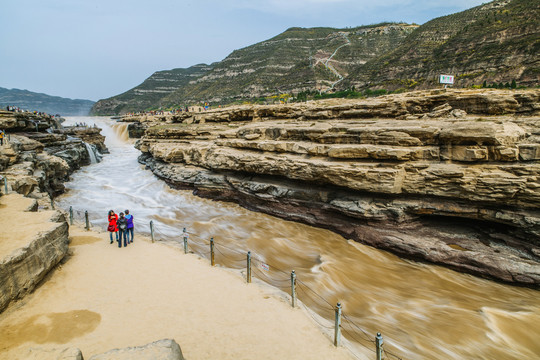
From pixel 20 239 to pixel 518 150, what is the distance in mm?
14102

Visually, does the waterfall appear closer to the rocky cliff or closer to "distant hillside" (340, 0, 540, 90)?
the rocky cliff

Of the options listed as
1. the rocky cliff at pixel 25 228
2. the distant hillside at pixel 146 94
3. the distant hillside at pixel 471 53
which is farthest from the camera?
the distant hillside at pixel 146 94

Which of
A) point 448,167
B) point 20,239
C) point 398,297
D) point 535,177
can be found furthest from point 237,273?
point 535,177

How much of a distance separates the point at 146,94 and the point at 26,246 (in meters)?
137

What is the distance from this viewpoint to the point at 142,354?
3381mm

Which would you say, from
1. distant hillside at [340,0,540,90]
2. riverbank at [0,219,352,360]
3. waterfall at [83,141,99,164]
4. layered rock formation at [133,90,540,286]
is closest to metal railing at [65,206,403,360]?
riverbank at [0,219,352,360]

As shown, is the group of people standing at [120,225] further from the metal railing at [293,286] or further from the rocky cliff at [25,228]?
the rocky cliff at [25,228]

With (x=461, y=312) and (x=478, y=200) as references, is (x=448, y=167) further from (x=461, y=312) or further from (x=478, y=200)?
(x=461, y=312)

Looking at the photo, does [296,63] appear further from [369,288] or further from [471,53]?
[369,288]

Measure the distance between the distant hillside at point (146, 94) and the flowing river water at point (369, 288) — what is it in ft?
367

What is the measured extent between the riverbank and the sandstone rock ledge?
33 centimetres

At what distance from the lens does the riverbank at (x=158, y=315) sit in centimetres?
453

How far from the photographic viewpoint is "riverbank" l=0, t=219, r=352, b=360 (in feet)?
14.9

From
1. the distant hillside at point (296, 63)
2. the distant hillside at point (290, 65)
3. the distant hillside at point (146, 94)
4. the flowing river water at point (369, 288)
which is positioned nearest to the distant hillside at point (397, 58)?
the distant hillside at point (296, 63)
